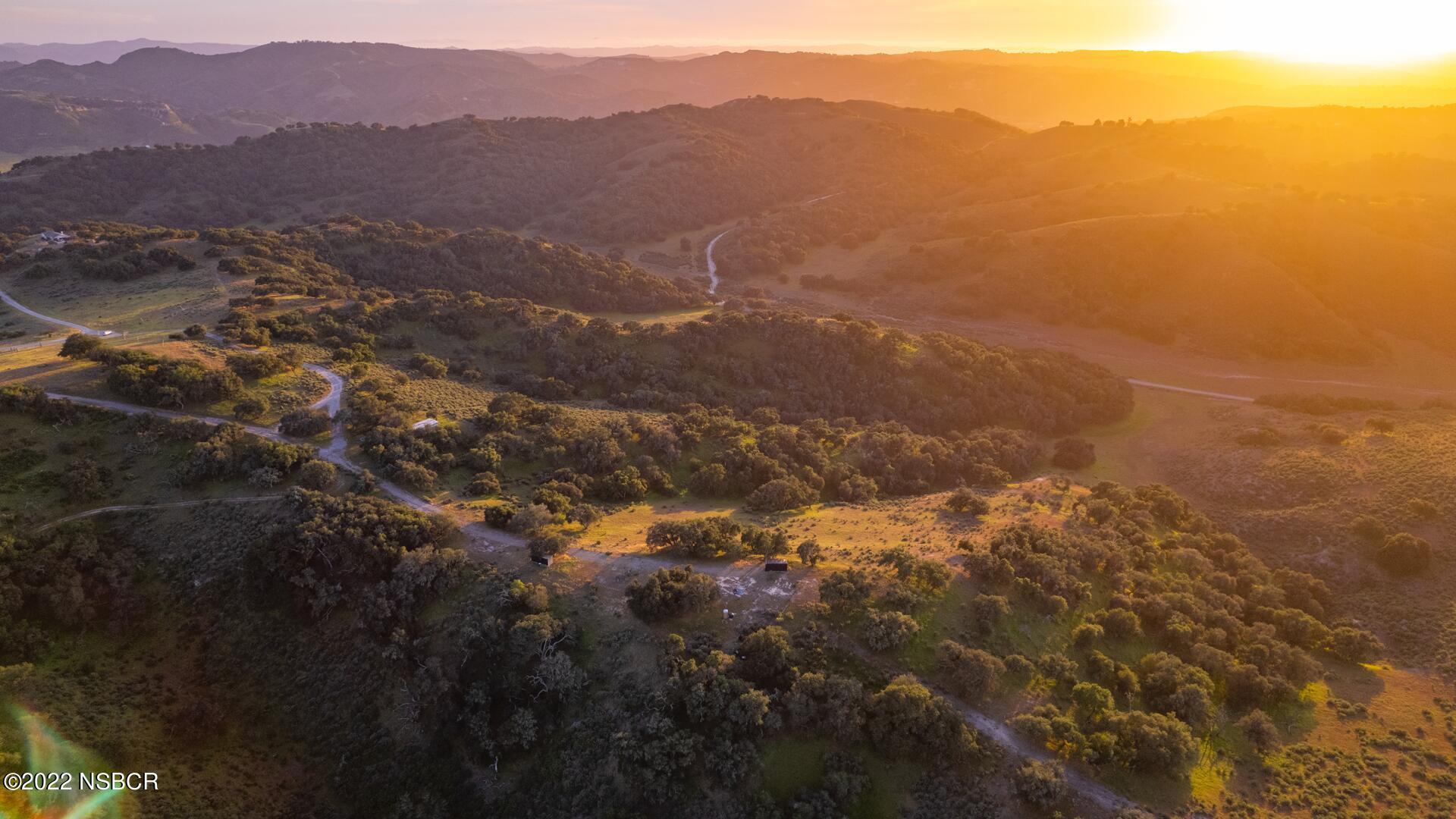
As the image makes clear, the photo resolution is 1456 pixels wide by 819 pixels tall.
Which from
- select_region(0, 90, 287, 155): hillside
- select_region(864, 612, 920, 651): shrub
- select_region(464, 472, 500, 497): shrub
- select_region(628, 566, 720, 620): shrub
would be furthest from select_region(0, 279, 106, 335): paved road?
select_region(0, 90, 287, 155): hillside

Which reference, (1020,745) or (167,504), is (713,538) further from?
(167,504)

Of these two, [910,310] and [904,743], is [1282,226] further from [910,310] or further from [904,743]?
[904,743]

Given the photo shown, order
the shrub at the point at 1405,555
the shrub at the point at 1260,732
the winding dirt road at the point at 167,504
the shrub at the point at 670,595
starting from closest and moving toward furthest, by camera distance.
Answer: the shrub at the point at 1260,732, the shrub at the point at 670,595, the winding dirt road at the point at 167,504, the shrub at the point at 1405,555

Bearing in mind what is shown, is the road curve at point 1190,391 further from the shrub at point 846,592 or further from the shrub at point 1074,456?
→ the shrub at point 846,592

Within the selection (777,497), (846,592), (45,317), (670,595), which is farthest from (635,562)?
(45,317)

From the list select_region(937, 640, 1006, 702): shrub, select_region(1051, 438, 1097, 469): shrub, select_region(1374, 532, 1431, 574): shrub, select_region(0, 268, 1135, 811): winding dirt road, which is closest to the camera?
select_region(0, 268, 1135, 811): winding dirt road

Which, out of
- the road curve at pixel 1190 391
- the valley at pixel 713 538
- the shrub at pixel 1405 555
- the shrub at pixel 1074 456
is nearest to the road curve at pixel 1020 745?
the valley at pixel 713 538

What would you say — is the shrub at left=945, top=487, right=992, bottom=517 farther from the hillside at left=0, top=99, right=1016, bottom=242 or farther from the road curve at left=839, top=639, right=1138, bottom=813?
the hillside at left=0, top=99, right=1016, bottom=242

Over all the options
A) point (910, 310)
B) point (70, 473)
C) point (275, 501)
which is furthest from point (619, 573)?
point (910, 310)

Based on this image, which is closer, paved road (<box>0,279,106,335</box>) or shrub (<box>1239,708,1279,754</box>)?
shrub (<box>1239,708,1279,754</box>)
